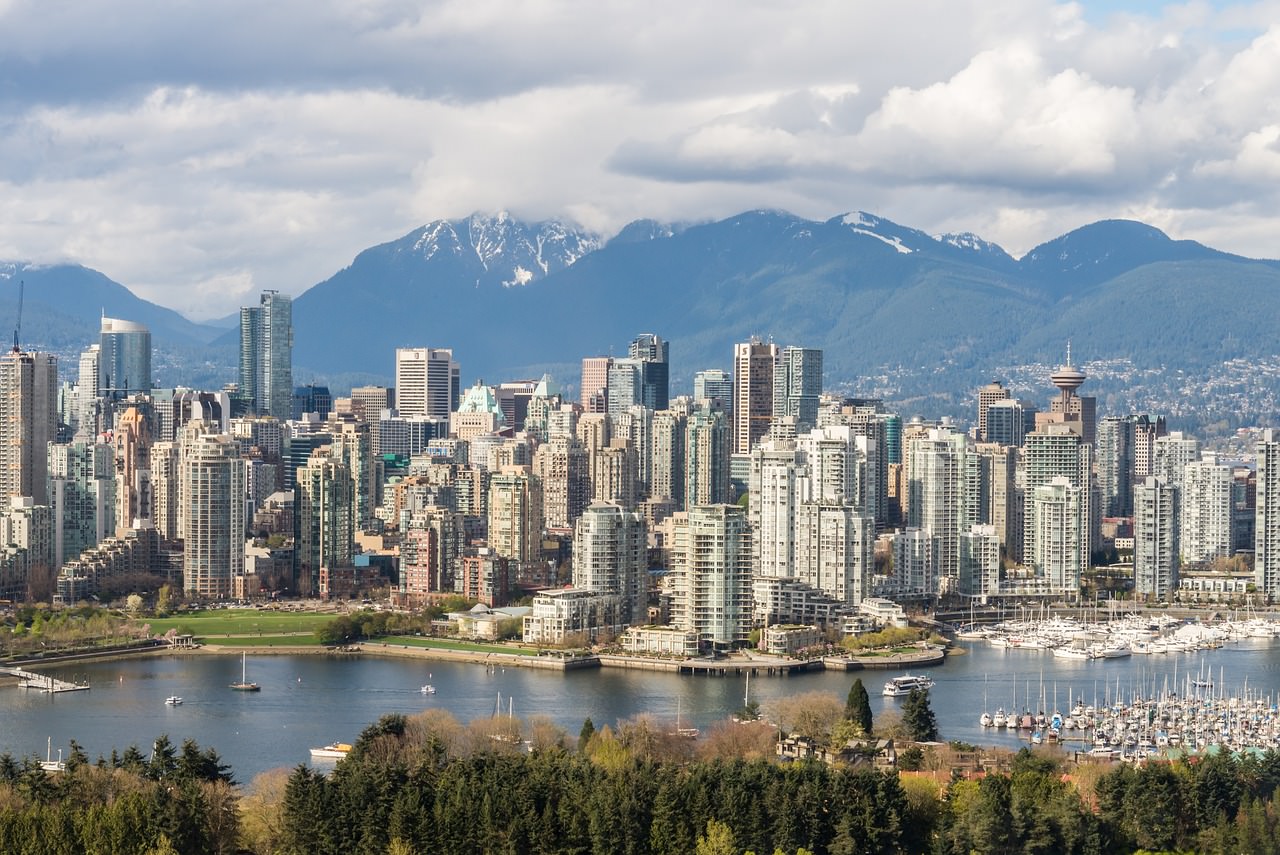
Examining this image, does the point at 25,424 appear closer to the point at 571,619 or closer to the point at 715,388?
the point at 571,619

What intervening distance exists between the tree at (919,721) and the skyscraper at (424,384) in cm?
4908

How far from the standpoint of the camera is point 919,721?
812 inches

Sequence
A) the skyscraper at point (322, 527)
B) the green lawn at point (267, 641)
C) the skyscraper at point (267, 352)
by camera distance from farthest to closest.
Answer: the skyscraper at point (267, 352), the skyscraper at point (322, 527), the green lawn at point (267, 641)

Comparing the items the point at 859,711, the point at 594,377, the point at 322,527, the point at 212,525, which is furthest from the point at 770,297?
the point at 859,711

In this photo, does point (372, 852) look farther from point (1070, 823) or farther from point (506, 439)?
point (506, 439)

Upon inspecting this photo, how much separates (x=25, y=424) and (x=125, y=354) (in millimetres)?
26452

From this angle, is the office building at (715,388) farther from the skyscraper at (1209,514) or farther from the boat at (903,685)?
the boat at (903,685)

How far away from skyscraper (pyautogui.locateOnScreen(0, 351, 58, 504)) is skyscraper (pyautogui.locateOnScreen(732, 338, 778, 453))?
622 inches

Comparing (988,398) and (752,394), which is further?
(988,398)

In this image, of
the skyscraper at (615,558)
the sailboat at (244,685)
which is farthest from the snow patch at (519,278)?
the sailboat at (244,685)

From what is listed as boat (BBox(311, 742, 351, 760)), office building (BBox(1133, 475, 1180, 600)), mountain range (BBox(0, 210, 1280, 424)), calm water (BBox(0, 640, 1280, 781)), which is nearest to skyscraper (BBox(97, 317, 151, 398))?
mountain range (BBox(0, 210, 1280, 424))

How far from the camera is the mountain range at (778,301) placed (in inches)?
4067

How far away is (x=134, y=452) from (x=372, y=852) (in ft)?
97.9

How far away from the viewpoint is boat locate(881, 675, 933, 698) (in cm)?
2509
